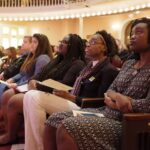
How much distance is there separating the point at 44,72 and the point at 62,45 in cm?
37

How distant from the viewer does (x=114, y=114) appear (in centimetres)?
215

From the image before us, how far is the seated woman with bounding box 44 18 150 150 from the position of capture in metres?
1.91

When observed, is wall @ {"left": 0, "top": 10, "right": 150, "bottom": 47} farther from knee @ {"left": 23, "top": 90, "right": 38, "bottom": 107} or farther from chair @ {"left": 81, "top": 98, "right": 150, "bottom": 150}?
chair @ {"left": 81, "top": 98, "right": 150, "bottom": 150}

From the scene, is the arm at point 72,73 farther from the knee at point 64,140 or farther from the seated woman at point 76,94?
the knee at point 64,140

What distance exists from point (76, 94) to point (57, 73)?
0.59 meters

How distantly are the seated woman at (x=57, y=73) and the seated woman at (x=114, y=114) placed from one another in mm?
853

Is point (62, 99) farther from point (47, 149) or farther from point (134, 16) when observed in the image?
point (134, 16)

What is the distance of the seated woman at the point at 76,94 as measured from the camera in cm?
247

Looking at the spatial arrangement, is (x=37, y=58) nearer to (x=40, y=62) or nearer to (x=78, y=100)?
(x=40, y=62)

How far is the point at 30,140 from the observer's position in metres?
2.49

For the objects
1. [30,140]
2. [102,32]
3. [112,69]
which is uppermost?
[102,32]

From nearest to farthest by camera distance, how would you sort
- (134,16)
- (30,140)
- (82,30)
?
1. (30,140)
2. (134,16)
3. (82,30)

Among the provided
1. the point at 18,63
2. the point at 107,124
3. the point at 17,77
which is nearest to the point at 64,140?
the point at 107,124

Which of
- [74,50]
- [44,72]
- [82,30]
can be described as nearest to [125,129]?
[74,50]
